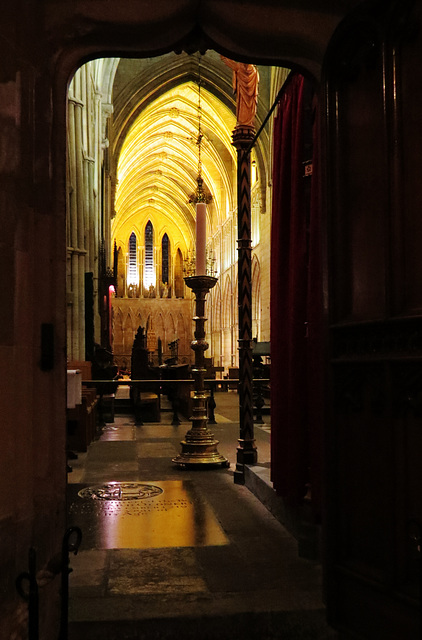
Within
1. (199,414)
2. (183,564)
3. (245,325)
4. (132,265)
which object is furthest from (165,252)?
Result: (183,564)

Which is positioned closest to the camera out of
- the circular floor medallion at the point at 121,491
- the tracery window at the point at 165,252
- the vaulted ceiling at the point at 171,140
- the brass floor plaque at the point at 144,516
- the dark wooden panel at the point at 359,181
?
the dark wooden panel at the point at 359,181

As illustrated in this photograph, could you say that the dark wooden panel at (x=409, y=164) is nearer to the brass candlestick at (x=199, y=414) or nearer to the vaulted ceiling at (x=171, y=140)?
the brass candlestick at (x=199, y=414)

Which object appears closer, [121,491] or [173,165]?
[121,491]

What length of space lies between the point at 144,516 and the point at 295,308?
142 centimetres

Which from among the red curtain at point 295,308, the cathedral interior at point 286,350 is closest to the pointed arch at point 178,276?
the red curtain at point 295,308

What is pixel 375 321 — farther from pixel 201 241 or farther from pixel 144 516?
pixel 201 241

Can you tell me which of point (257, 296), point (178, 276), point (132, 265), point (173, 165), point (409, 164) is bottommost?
point (409, 164)

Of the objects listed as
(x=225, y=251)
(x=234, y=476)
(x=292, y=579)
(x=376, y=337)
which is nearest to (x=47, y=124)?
(x=376, y=337)

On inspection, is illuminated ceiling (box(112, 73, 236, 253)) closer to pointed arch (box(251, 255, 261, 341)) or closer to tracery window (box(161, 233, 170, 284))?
tracery window (box(161, 233, 170, 284))

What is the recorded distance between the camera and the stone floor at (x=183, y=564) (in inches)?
80.7

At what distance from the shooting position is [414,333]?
5.89 ft

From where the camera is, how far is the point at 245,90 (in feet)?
14.8

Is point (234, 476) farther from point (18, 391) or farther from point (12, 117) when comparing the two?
point (12, 117)

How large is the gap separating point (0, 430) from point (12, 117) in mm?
984
